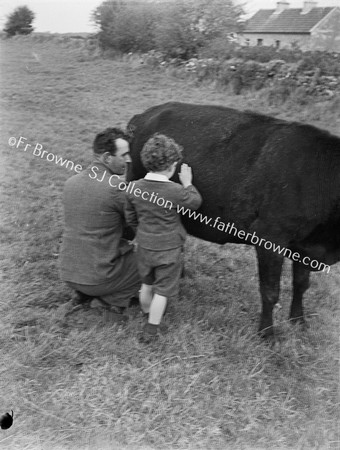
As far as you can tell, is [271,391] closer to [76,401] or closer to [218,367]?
[218,367]

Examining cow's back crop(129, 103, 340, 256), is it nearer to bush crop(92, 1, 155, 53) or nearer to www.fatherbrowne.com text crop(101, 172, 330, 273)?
www.fatherbrowne.com text crop(101, 172, 330, 273)

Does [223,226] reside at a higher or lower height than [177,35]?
lower

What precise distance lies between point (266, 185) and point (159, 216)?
841 millimetres

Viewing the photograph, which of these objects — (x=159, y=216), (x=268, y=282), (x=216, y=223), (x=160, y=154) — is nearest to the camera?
(x=160, y=154)

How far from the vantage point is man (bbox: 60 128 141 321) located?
377 centimetres

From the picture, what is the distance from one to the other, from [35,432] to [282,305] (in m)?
2.61

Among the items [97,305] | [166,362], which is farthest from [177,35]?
[166,362]

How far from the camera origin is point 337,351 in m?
4.01

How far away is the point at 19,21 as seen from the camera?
11.6ft

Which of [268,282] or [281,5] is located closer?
[268,282]

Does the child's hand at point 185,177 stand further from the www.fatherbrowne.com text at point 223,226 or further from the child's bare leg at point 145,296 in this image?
the child's bare leg at point 145,296

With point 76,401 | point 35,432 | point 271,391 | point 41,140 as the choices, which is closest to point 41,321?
point 76,401

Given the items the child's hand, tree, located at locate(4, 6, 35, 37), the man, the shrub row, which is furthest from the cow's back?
the shrub row

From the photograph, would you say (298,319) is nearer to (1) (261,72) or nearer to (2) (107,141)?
(2) (107,141)
